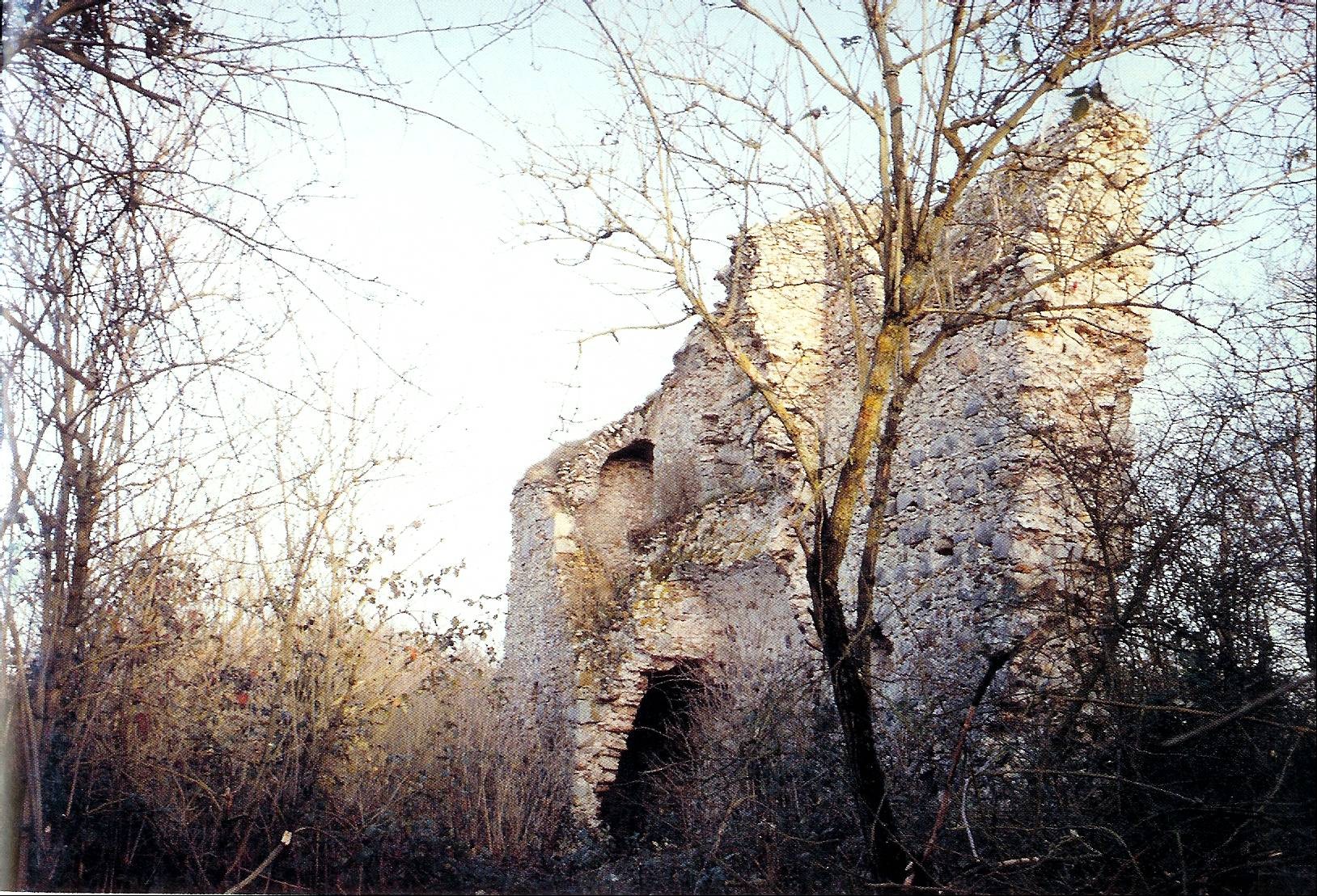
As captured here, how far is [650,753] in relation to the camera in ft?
35.7

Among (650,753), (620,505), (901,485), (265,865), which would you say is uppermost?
(620,505)

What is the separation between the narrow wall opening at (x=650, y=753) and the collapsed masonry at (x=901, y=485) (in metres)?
0.23

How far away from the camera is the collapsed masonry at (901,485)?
6.04 m

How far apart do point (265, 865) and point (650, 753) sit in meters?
5.75

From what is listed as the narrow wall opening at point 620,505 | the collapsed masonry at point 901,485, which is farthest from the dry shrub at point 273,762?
the narrow wall opening at point 620,505

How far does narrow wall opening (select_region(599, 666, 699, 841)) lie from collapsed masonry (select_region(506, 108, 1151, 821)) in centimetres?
23

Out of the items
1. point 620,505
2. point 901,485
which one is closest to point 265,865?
point 901,485

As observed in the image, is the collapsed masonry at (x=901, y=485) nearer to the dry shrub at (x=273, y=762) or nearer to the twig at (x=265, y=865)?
the dry shrub at (x=273, y=762)

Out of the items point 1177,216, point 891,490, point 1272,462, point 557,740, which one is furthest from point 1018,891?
point 557,740

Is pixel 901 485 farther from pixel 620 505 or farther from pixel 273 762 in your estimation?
pixel 620 505

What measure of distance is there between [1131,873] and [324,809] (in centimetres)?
458

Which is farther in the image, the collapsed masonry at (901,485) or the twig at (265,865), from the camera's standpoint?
the collapsed masonry at (901,485)

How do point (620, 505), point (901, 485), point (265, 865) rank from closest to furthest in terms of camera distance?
point (265, 865)
point (901, 485)
point (620, 505)

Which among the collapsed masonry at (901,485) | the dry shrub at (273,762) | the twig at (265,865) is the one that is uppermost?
the collapsed masonry at (901,485)
